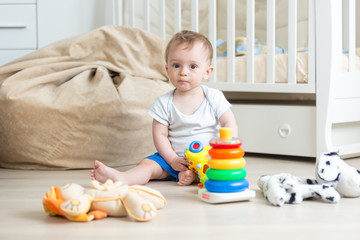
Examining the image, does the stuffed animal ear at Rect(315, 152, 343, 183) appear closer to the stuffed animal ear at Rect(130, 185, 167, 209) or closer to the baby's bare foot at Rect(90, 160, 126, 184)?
the stuffed animal ear at Rect(130, 185, 167, 209)

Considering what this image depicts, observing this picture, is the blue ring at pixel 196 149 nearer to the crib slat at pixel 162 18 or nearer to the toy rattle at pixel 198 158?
the toy rattle at pixel 198 158

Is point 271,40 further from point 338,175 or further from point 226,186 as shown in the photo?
point 226,186

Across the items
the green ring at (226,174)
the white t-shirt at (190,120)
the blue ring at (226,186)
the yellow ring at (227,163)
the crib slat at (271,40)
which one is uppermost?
the crib slat at (271,40)

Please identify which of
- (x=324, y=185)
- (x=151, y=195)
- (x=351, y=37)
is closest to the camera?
(x=151, y=195)

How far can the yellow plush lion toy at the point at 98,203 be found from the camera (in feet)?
3.90

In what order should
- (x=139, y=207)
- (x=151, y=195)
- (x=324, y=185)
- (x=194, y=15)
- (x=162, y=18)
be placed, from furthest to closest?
(x=162, y=18)
(x=194, y=15)
(x=324, y=185)
(x=151, y=195)
(x=139, y=207)

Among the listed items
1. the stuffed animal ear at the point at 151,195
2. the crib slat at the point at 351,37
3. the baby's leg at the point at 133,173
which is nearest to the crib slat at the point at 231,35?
the crib slat at the point at 351,37

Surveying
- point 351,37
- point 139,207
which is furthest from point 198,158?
point 351,37

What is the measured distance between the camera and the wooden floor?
110 centimetres

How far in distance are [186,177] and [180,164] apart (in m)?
0.04

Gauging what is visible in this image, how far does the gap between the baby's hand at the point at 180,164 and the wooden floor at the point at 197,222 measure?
8 centimetres

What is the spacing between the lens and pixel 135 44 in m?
2.22

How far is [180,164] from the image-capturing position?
1631mm

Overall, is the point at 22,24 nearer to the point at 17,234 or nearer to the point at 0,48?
the point at 0,48
